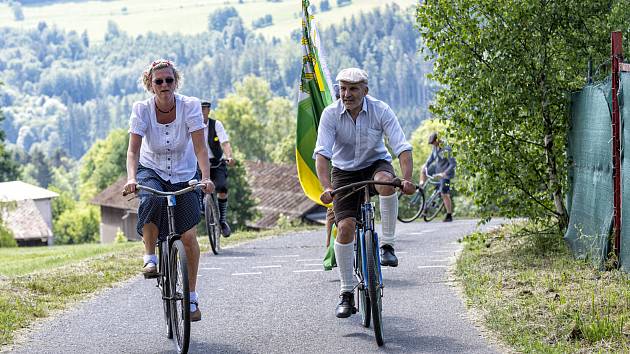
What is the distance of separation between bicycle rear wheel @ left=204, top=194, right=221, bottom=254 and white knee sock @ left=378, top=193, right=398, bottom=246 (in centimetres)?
625

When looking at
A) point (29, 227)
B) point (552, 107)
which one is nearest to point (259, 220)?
point (29, 227)

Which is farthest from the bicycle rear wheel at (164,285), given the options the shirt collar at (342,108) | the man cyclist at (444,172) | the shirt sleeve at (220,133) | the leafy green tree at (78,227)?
the leafy green tree at (78,227)

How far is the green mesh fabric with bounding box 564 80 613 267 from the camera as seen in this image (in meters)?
9.86

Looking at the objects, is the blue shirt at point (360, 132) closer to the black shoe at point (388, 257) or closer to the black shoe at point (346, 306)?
the black shoe at point (388, 257)

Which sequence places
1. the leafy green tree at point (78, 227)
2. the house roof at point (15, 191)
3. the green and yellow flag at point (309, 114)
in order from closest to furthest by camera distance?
the green and yellow flag at point (309, 114) → the house roof at point (15, 191) → the leafy green tree at point (78, 227)

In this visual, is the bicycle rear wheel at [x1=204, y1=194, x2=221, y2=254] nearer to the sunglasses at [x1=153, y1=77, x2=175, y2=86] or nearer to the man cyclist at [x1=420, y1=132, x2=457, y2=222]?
the sunglasses at [x1=153, y1=77, x2=175, y2=86]

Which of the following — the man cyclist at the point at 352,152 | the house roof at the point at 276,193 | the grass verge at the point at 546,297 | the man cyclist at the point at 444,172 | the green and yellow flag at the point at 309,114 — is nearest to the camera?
the grass verge at the point at 546,297

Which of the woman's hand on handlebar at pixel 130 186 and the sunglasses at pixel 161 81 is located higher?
the sunglasses at pixel 161 81

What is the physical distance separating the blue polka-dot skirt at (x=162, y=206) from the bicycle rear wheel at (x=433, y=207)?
48.7 feet

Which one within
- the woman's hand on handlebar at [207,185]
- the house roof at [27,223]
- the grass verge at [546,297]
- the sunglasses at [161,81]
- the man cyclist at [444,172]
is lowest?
the house roof at [27,223]

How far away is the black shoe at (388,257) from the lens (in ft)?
27.4

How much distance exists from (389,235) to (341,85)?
1.25 m

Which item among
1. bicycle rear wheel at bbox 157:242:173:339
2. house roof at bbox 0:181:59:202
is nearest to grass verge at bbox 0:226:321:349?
bicycle rear wheel at bbox 157:242:173:339

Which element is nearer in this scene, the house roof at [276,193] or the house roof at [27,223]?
the house roof at [276,193]
